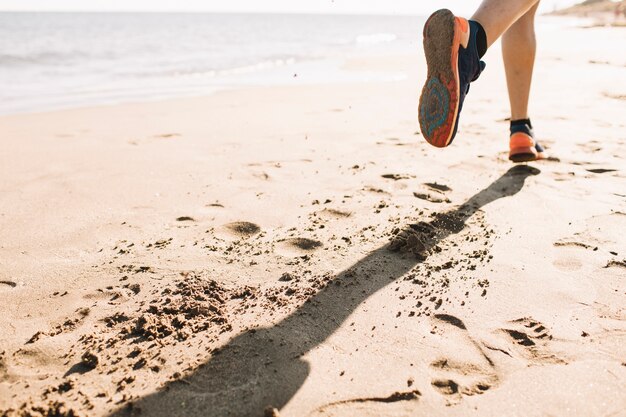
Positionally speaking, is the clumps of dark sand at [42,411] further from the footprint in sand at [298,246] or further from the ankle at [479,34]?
the ankle at [479,34]

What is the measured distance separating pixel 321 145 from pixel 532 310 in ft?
6.64

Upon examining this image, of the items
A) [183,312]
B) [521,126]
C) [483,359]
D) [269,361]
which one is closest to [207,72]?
[521,126]

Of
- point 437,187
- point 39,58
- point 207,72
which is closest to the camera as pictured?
point 437,187

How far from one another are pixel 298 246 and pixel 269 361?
2.25 feet

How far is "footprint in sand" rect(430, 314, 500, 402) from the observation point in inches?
47.9

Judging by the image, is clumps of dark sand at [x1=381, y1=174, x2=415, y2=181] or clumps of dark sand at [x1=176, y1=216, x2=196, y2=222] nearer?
clumps of dark sand at [x1=176, y1=216, x2=196, y2=222]

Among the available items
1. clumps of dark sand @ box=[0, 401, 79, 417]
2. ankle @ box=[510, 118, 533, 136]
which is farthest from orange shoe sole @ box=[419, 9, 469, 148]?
clumps of dark sand @ box=[0, 401, 79, 417]

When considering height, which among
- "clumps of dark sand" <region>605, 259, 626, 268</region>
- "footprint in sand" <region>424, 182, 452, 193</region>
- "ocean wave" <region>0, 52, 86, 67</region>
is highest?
"ocean wave" <region>0, 52, 86, 67</region>

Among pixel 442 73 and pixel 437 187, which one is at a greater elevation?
pixel 442 73

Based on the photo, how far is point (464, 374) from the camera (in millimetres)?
1273

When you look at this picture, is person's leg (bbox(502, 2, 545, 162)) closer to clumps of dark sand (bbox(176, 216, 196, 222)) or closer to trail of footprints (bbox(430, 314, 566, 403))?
trail of footprints (bbox(430, 314, 566, 403))

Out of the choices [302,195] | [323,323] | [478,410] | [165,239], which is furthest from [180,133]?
[478,410]

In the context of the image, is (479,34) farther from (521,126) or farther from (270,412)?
(270,412)

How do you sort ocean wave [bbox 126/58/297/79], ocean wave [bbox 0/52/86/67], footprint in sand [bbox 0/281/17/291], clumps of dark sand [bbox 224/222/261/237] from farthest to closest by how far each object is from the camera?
ocean wave [bbox 0/52/86/67]
ocean wave [bbox 126/58/297/79]
clumps of dark sand [bbox 224/222/261/237]
footprint in sand [bbox 0/281/17/291]
